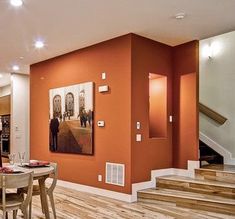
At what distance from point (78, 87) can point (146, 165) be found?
2.18 metres

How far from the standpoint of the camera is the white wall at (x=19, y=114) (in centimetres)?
859

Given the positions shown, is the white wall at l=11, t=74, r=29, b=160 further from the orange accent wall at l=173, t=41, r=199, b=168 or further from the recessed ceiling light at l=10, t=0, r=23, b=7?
the recessed ceiling light at l=10, t=0, r=23, b=7

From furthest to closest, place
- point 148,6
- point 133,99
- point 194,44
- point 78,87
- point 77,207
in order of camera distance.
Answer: point 78,87 → point 194,44 → point 133,99 → point 77,207 → point 148,6

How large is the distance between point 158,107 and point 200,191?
1.88m

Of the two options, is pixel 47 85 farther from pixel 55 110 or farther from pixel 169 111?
pixel 169 111

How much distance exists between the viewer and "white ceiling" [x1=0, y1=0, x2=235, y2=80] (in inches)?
157

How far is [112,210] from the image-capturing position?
460cm

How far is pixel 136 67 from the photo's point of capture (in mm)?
5309

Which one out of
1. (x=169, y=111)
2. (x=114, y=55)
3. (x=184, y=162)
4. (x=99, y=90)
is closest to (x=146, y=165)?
(x=184, y=162)

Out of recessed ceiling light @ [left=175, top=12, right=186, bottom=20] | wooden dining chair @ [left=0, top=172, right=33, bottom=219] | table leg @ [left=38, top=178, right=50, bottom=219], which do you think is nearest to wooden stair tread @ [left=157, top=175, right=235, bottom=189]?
table leg @ [left=38, top=178, right=50, bottom=219]

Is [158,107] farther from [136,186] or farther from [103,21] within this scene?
[103,21]

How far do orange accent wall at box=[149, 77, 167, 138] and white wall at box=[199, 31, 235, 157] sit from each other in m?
1.66

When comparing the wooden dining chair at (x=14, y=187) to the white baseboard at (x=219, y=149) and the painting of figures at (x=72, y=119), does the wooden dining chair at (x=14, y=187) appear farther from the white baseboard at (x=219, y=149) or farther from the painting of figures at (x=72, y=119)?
the white baseboard at (x=219, y=149)

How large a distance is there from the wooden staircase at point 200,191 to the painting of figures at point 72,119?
155 cm
